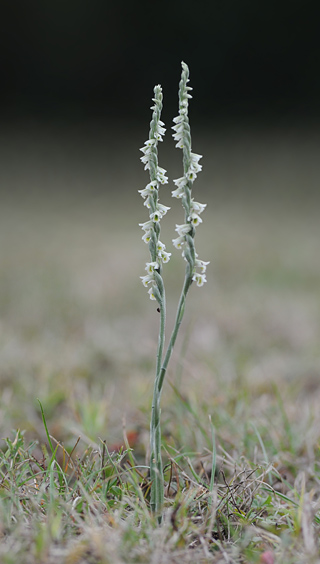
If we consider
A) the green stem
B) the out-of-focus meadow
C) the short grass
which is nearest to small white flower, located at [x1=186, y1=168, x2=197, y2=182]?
the green stem

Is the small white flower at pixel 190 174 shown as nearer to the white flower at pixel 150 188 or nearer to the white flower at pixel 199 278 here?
the white flower at pixel 150 188

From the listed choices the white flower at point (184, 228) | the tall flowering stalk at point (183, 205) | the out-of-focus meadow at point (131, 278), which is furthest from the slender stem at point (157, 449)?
the out-of-focus meadow at point (131, 278)

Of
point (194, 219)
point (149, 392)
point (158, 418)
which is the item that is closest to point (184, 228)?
point (194, 219)

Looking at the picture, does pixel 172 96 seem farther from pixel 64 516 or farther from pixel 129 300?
pixel 64 516

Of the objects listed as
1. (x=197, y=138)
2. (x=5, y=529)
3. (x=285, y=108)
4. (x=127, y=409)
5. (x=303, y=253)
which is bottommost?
(x=5, y=529)

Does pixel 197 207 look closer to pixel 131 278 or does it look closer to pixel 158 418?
pixel 158 418

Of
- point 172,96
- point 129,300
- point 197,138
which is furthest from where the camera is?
point 197,138

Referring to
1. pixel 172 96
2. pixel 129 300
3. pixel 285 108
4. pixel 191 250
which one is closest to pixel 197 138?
pixel 172 96
